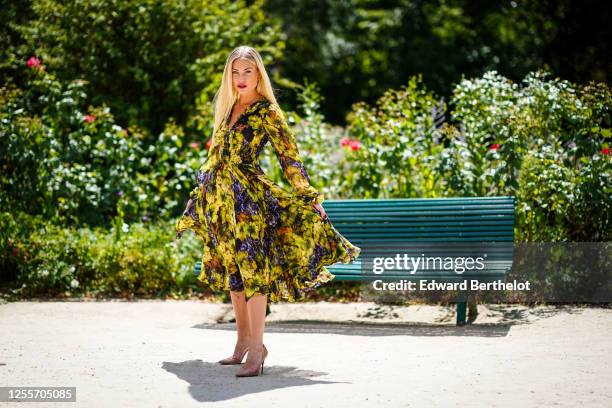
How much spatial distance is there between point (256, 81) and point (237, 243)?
932mm

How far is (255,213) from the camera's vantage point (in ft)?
16.7

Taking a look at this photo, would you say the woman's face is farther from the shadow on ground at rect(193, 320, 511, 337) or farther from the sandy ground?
the shadow on ground at rect(193, 320, 511, 337)

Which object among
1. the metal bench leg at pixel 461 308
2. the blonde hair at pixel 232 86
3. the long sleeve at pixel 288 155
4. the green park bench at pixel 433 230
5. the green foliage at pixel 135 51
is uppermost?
the green foliage at pixel 135 51

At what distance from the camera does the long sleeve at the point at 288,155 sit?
16.6 feet

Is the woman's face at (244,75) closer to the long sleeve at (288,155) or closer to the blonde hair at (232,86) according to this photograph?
the blonde hair at (232,86)

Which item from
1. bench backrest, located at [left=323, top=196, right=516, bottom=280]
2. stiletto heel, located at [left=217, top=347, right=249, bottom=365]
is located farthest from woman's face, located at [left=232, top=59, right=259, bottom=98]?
bench backrest, located at [left=323, top=196, right=516, bottom=280]

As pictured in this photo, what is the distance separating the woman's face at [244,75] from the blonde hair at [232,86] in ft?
0.07

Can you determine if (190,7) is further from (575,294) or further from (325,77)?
(325,77)

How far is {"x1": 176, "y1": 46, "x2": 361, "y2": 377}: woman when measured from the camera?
5062mm

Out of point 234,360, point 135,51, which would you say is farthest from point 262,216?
point 135,51

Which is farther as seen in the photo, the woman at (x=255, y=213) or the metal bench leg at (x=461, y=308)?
the metal bench leg at (x=461, y=308)

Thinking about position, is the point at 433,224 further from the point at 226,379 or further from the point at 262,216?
the point at 226,379

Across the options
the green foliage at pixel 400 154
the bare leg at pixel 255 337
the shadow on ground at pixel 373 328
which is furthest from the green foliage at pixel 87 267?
the bare leg at pixel 255 337

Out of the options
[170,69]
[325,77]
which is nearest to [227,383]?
[170,69]
